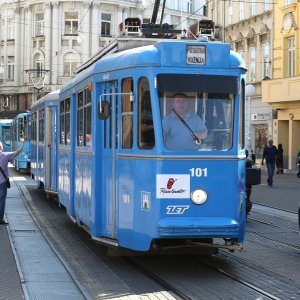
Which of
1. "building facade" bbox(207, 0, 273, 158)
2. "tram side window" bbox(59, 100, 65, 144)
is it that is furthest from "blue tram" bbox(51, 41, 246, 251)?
"building facade" bbox(207, 0, 273, 158)

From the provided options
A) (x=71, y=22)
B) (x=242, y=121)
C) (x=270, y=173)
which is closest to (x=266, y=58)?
(x=270, y=173)

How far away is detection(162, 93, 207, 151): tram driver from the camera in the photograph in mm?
8438

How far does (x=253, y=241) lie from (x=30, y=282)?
492 cm

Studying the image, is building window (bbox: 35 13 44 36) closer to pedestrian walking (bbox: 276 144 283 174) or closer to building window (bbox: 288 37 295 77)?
building window (bbox: 288 37 295 77)

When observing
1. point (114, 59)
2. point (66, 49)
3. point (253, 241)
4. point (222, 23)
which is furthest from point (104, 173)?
point (66, 49)

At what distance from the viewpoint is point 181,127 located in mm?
8461

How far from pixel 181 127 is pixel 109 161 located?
1.41m

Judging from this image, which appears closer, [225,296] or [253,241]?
[225,296]

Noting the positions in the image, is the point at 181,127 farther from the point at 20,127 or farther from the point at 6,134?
the point at 6,134

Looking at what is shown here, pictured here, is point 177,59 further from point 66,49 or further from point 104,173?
point 66,49

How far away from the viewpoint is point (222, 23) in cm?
4903

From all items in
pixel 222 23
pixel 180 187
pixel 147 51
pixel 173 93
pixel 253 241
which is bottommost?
pixel 253 241

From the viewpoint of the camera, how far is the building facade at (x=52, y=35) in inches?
2611

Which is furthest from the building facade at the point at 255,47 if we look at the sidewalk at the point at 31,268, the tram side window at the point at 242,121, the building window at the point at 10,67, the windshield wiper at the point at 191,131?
the windshield wiper at the point at 191,131
